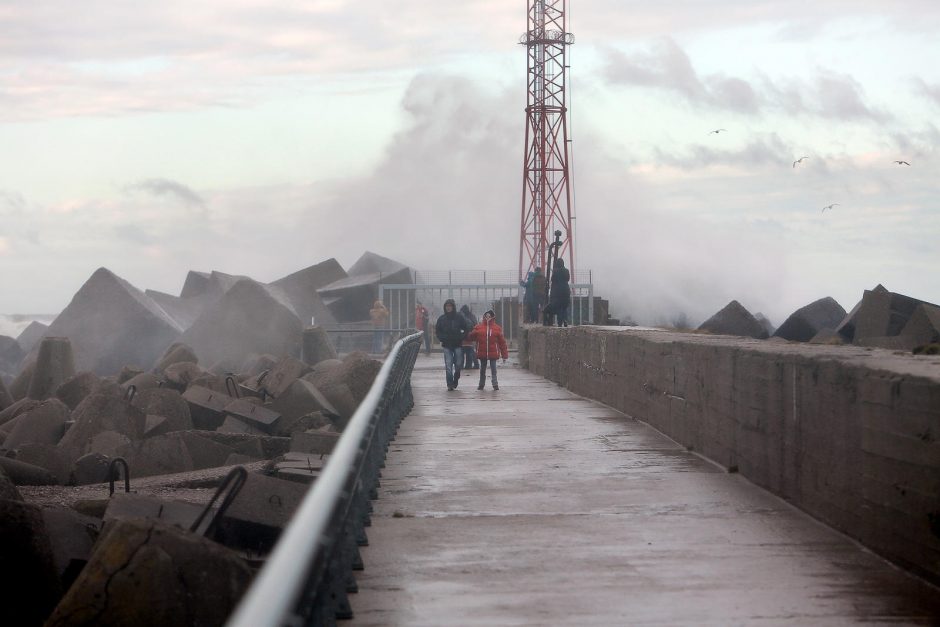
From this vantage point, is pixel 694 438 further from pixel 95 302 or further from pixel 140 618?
pixel 95 302

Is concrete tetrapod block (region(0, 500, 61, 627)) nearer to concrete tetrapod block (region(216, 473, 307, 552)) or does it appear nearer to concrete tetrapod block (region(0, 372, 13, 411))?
concrete tetrapod block (region(216, 473, 307, 552))

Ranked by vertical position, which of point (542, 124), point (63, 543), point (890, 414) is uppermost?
point (542, 124)

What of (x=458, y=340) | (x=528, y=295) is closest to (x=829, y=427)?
(x=458, y=340)

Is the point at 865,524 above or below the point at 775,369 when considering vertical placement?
below

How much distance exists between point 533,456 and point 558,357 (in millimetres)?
11839

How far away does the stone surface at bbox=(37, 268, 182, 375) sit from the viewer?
1590 inches

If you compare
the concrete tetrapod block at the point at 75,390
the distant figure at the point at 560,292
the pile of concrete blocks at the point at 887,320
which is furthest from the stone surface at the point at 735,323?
the concrete tetrapod block at the point at 75,390

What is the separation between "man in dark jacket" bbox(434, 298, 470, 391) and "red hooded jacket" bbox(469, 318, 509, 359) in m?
0.33

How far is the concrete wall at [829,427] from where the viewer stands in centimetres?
660

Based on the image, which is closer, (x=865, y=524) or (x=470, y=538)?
(x=865, y=524)

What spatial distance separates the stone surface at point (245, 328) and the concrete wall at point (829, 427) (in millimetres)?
24347

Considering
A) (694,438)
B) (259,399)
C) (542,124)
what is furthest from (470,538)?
(542,124)

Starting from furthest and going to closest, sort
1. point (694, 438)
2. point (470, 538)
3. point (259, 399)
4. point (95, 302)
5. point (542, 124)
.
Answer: point (542, 124) → point (95, 302) → point (259, 399) → point (694, 438) → point (470, 538)

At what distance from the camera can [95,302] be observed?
4141 centimetres
